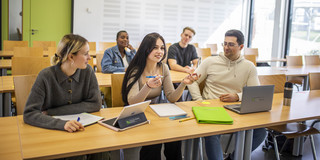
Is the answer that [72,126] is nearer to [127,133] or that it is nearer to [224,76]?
[127,133]

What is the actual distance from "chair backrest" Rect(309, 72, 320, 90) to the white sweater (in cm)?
93

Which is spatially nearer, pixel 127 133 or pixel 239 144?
pixel 127 133

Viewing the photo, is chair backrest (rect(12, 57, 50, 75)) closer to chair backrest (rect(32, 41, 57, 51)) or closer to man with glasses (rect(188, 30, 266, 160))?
man with glasses (rect(188, 30, 266, 160))

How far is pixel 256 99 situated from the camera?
2.21 metres

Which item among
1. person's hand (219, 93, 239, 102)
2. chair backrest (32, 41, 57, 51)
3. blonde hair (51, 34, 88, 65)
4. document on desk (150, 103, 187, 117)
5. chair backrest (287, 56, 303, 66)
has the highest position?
chair backrest (32, 41, 57, 51)

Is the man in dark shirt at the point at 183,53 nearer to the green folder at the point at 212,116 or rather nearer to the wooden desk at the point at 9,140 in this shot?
the green folder at the point at 212,116

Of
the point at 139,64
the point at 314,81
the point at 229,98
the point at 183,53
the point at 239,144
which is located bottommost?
the point at 239,144

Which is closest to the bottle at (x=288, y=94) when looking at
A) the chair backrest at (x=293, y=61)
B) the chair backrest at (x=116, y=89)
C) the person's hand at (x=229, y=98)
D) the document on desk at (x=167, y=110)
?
the person's hand at (x=229, y=98)

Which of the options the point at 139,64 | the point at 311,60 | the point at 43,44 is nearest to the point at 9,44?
the point at 43,44

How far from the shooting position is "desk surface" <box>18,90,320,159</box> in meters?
1.48

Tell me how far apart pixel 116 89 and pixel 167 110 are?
63cm

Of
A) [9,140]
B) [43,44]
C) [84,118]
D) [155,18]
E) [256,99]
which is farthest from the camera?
[155,18]

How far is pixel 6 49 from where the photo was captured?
5.91 metres

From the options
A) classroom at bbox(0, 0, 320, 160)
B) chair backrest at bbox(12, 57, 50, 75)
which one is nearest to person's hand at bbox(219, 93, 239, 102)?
classroom at bbox(0, 0, 320, 160)
